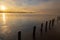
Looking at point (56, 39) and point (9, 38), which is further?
point (9, 38)

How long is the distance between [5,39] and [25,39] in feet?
8.75

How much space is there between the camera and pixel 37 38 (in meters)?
20.0

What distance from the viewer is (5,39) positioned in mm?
20000

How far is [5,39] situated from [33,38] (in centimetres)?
367

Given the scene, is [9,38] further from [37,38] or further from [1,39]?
[37,38]

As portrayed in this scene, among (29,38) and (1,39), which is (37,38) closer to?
(29,38)

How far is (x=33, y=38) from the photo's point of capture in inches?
794

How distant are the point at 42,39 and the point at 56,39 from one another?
175 centimetres

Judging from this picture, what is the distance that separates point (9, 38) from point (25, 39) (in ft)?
7.60

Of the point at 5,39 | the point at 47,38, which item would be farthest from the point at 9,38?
the point at 47,38

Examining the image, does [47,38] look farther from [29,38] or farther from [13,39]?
[13,39]

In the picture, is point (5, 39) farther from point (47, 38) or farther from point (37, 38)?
point (47, 38)

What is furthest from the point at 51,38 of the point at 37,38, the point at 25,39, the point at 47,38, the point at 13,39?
the point at 13,39

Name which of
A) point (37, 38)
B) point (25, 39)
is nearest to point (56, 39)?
point (37, 38)
